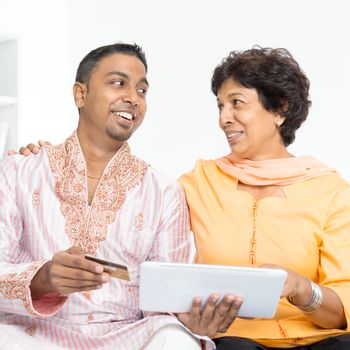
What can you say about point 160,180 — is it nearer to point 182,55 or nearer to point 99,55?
point 99,55

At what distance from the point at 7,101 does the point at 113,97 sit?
1424 millimetres

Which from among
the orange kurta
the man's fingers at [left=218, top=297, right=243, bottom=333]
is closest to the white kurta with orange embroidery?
the orange kurta

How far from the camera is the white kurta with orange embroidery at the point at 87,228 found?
2.11m

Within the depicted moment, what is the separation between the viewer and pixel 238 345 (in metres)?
2.04

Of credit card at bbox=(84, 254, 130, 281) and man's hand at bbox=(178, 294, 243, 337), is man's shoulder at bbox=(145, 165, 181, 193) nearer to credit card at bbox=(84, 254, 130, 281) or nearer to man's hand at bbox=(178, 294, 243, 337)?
man's hand at bbox=(178, 294, 243, 337)

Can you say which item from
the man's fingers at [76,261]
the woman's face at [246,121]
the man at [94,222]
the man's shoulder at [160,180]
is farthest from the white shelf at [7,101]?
the man's fingers at [76,261]

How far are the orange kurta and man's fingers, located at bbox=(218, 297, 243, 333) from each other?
6.8 inches

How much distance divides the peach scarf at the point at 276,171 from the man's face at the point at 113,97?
1.10ft

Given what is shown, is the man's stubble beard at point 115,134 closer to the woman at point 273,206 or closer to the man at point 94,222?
the man at point 94,222

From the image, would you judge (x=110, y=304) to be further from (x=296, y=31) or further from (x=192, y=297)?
(x=296, y=31)

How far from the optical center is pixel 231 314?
76.7 inches

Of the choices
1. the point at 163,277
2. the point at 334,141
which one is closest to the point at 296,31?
the point at 334,141

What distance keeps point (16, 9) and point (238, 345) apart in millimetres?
2509

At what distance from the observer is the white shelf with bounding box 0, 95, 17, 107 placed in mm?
3593
